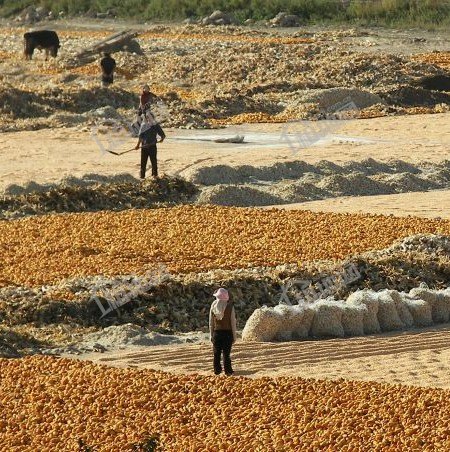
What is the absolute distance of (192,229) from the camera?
21.8m

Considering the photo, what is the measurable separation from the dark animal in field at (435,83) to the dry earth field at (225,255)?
1.64 feet

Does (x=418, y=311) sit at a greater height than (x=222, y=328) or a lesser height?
lesser

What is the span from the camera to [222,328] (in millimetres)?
14570

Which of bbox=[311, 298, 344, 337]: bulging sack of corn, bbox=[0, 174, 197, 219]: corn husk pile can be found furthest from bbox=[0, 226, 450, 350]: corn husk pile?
bbox=[0, 174, 197, 219]: corn husk pile

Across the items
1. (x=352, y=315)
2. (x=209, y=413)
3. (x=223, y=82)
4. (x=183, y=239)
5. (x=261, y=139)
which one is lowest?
(x=223, y=82)

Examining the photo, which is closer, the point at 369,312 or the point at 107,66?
the point at 369,312

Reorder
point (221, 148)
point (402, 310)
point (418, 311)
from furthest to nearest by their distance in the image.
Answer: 1. point (221, 148)
2. point (418, 311)
3. point (402, 310)

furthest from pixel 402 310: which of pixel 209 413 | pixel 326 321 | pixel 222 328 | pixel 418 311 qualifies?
pixel 209 413

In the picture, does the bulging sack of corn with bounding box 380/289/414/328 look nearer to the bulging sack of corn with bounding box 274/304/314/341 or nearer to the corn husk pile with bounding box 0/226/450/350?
the corn husk pile with bounding box 0/226/450/350

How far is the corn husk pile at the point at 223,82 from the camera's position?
118ft

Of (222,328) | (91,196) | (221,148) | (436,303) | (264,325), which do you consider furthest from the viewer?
(221,148)

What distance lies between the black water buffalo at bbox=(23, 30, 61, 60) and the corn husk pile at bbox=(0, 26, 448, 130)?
19.0 inches

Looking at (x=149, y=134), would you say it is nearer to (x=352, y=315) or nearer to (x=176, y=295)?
(x=176, y=295)

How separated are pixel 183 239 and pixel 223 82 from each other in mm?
22356
